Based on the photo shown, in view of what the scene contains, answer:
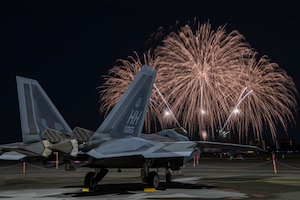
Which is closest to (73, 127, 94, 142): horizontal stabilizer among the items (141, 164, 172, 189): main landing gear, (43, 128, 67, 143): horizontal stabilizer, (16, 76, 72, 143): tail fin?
(43, 128, 67, 143): horizontal stabilizer

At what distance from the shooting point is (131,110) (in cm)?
1811

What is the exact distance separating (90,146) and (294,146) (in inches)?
4769

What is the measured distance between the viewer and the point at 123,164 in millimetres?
17312

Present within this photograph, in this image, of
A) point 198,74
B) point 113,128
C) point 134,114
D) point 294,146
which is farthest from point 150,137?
point 294,146

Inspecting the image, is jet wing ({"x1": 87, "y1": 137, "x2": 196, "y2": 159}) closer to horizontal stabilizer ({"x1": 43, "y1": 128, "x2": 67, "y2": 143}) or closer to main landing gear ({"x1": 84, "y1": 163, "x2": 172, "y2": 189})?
horizontal stabilizer ({"x1": 43, "y1": 128, "x2": 67, "y2": 143})

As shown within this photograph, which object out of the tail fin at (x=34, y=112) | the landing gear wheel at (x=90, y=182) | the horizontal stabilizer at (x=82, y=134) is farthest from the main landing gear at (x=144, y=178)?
the horizontal stabilizer at (x=82, y=134)

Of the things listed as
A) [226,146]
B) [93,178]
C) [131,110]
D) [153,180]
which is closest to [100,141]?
[131,110]

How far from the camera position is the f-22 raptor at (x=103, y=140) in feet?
49.9

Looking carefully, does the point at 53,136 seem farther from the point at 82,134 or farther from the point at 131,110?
the point at 131,110

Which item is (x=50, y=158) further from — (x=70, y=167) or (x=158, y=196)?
(x=158, y=196)

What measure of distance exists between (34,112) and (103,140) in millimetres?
3264

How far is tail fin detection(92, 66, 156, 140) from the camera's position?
56.1 ft

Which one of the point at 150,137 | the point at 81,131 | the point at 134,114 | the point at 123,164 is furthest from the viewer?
the point at 150,137

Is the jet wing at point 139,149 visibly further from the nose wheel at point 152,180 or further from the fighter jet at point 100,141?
the nose wheel at point 152,180
